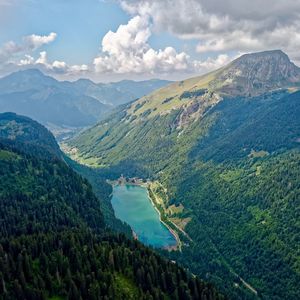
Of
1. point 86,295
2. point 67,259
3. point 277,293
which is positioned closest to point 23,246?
point 67,259

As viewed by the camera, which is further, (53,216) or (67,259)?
(53,216)

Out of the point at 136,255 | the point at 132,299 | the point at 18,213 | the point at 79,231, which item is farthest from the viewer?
the point at 18,213

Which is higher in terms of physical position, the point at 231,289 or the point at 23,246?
the point at 23,246

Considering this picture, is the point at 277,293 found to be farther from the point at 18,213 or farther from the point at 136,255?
the point at 18,213

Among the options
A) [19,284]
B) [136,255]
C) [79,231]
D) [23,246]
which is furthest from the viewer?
[79,231]

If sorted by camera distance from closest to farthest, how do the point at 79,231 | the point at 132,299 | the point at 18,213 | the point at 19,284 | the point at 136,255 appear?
the point at 19,284 < the point at 132,299 < the point at 136,255 < the point at 79,231 < the point at 18,213

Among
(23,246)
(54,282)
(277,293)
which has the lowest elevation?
(277,293)

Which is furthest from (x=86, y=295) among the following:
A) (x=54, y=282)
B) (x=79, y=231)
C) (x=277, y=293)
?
(x=277, y=293)

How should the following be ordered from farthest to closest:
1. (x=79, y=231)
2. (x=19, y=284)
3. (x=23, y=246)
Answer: (x=79, y=231) → (x=23, y=246) → (x=19, y=284)

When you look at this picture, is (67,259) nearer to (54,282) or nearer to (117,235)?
(54,282)
